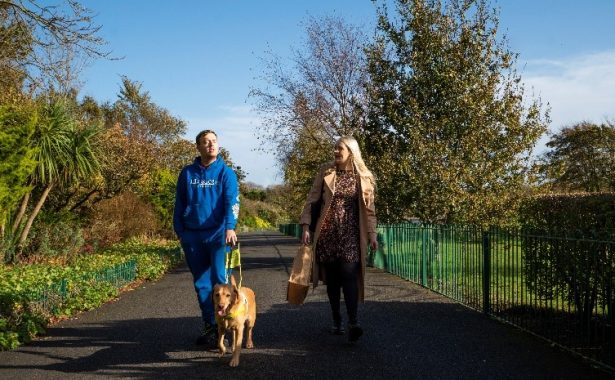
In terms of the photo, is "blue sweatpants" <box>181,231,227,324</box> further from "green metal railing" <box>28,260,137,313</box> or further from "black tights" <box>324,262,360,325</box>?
"green metal railing" <box>28,260,137,313</box>

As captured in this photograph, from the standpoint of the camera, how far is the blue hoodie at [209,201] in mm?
6148

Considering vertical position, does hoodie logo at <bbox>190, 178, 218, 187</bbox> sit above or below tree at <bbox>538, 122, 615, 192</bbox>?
below

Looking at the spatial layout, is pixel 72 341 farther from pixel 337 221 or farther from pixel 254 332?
pixel 337 221

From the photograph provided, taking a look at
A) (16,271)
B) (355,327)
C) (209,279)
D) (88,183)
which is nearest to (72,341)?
(209,279)

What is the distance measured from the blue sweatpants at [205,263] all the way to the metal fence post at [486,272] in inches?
146

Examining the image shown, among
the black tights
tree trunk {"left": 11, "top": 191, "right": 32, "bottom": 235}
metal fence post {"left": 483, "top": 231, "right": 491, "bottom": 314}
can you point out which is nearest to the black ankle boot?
the black tights

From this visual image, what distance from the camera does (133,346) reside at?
6.24 m

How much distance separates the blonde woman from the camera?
6.40 m

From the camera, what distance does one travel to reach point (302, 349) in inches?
237

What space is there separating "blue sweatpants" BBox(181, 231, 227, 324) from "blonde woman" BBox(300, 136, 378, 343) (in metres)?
0.89

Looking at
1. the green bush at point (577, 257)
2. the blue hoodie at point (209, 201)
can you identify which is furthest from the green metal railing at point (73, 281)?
the green bush at point (577, 257)

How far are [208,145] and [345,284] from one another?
76.0 inches

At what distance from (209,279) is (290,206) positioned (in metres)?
45.2

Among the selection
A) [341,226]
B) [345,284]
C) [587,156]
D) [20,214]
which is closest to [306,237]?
[341,226]
